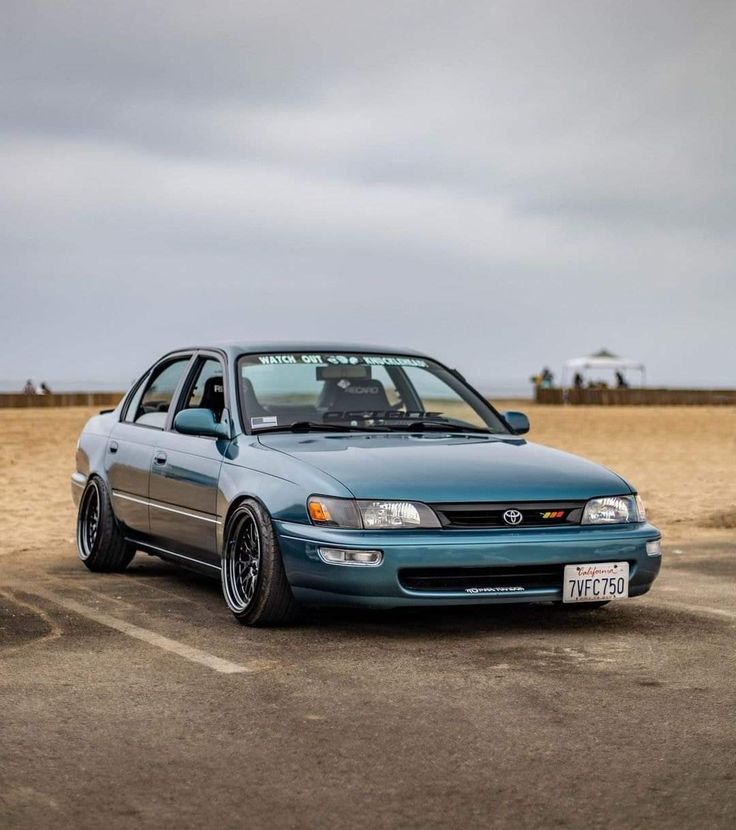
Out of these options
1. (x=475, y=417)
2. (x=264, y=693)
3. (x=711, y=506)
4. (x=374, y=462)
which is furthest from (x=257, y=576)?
(x=711, y=506)

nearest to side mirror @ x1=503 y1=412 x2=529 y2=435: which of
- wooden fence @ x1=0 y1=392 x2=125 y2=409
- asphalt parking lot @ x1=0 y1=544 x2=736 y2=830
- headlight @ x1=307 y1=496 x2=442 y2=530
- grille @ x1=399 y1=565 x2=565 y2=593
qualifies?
asphalt parking lot @ x1=0 y1=544 x2=736 y2=830

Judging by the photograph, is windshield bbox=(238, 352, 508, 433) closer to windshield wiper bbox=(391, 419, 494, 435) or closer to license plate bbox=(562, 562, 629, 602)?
windshield wiper bbox=(391, 419, 494, 435)

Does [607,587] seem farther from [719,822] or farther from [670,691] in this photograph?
[719,822]

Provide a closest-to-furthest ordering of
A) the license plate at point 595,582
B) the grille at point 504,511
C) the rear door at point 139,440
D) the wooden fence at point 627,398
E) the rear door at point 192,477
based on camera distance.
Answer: the grille at point 504,511, the license plate at point 595,582, the rear door at point 192,477, the rear door at point 139,440, the wooden fence at point 627,398

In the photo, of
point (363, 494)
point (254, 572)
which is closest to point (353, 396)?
point (254, 572)

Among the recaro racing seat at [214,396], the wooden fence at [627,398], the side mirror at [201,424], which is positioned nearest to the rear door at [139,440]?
the recaro racing seat at [214,396]

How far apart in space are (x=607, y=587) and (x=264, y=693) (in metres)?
2.17

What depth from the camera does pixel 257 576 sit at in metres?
7.51

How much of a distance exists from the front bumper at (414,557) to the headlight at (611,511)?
12cm

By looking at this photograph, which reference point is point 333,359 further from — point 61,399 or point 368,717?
point 61,399

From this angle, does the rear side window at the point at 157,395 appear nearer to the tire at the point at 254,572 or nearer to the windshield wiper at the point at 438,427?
the windshield wiper at the point at 438,427

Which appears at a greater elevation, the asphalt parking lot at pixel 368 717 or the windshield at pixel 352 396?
the windshield at pixel 352 396

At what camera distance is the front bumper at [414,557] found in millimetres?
7078

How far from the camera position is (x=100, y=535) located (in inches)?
389
